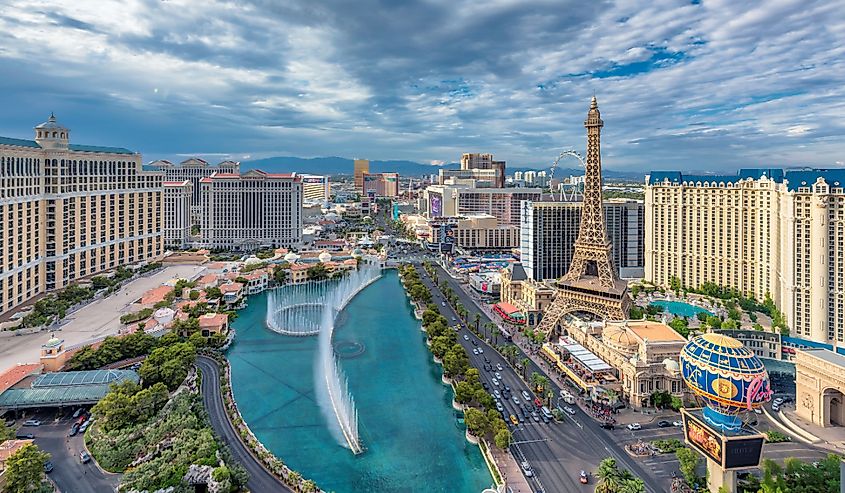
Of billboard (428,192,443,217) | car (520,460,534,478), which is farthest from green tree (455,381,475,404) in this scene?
billboard (428,192,443,217)

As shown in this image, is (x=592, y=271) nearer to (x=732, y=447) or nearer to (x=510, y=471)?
(x=732, y=447)

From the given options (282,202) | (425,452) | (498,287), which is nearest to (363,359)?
(425,452)

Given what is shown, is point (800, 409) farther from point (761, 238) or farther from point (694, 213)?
point (694, 213)

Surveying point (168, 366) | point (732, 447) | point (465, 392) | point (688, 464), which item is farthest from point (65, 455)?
point (732, 447)

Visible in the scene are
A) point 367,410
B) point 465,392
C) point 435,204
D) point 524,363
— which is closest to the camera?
point 465,392

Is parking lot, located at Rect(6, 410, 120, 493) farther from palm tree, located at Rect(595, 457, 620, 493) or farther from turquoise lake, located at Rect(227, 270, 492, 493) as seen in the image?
palm tree, located at Rect(595, 457, 620, 493)

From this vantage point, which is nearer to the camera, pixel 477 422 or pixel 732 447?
pixel 732 447
